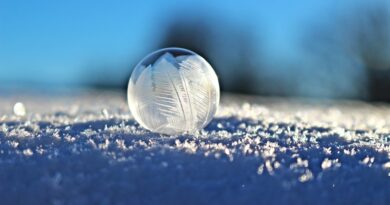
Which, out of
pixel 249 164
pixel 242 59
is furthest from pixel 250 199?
pixel 242 59

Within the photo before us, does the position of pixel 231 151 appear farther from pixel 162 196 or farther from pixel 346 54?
pixel 346 54

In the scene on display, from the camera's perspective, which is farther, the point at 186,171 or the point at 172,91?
the point at 172,91

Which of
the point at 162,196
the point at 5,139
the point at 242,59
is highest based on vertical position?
the point at 162,196

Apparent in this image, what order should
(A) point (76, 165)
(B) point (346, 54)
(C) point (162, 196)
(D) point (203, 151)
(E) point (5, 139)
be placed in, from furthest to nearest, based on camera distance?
(B) point (346, 54) < (E) point (5, 139) < (D) point (203, 151) < (A) point (76, 165) < (C) point (162, 196)

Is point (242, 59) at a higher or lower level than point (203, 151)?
lower

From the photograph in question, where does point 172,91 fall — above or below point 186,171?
above

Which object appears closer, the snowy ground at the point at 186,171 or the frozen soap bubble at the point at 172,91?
the snowy ground at the point at 186,171

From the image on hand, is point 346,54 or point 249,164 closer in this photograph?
point 249,164

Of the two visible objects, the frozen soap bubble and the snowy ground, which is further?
the frozen soap bubble
